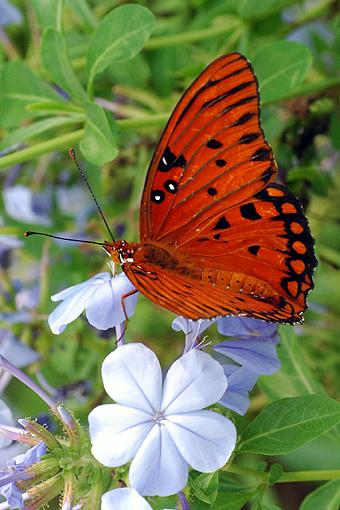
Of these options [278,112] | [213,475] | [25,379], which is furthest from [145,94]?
[213,475]

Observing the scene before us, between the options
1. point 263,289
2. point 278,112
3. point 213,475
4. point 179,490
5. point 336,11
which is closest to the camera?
point 179,490

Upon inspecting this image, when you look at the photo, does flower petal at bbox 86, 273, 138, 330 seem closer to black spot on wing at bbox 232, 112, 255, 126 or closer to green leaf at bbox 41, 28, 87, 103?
black spot on wing at bbox 232, 112, 255, 126

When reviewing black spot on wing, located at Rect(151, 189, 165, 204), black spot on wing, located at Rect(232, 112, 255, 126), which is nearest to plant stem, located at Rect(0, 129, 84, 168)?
black spot on wing, located at Rect(151, 189, 165, 204)

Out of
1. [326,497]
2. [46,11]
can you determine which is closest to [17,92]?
[46,11]

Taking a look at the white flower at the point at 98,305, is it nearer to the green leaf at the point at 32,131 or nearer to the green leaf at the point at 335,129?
the green leaf at the point at 32,131

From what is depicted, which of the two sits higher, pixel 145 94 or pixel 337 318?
pixel 145 94

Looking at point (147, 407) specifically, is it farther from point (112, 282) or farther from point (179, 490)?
point (112, 282)

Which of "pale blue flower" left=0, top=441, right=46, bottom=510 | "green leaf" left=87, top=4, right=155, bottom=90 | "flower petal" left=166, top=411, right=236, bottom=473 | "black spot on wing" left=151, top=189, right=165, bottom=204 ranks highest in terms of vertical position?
"green leaf" left=87, top=4, right=155, bottom=90
